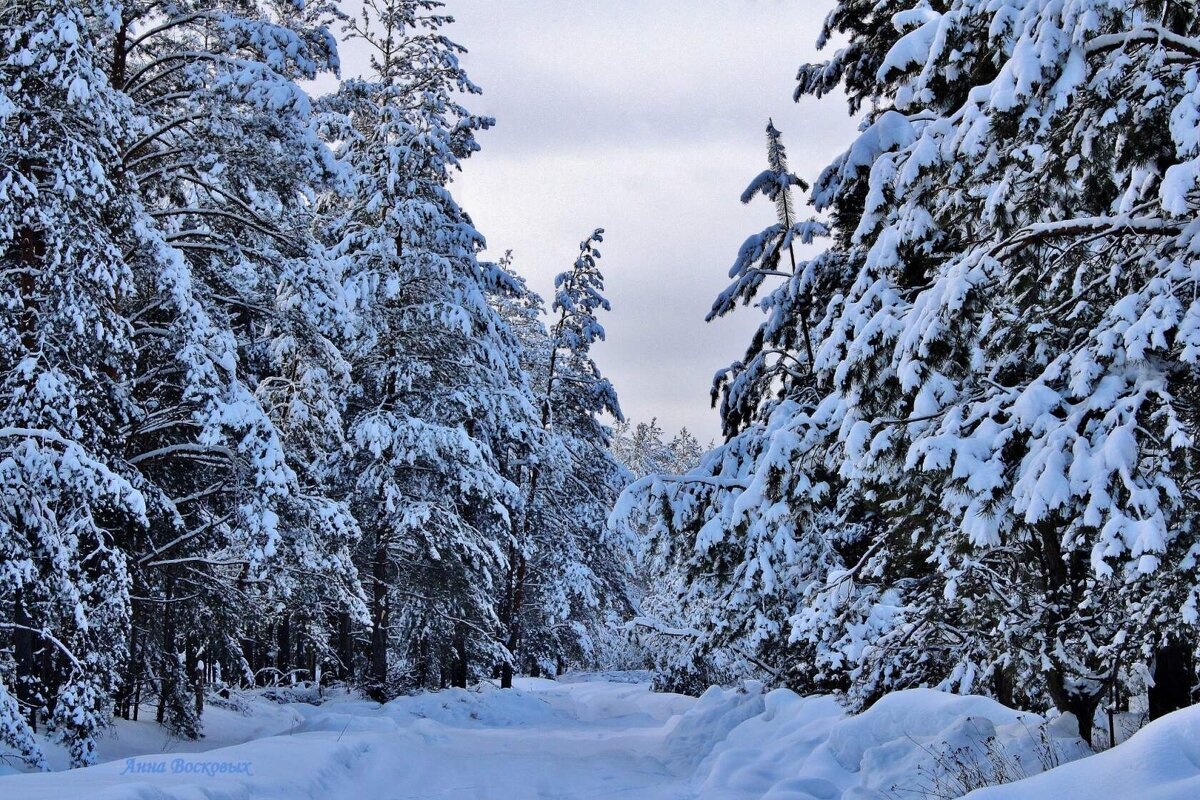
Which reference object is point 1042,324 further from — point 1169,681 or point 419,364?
point 419,364

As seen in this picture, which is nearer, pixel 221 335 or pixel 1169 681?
pixel 1169 681

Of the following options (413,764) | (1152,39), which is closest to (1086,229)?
(1152,39)

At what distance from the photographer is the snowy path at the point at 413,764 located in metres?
6.58

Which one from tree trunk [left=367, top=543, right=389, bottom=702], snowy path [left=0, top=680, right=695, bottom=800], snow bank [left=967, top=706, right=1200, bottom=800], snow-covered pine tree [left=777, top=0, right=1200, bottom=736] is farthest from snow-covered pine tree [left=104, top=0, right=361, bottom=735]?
snow bank [left=967, top=706, right=1200, bottom=800]

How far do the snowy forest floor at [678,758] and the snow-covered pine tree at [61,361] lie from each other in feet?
4.51

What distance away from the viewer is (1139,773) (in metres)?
3.90

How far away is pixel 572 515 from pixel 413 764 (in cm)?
1603

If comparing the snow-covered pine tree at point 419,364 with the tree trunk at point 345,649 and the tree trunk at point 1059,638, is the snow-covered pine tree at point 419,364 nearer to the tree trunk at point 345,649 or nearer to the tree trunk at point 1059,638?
the tree trunk at point 345,649

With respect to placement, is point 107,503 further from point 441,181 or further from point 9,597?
point 441,181

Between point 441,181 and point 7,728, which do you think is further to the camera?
point 441,181

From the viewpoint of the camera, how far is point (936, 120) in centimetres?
629

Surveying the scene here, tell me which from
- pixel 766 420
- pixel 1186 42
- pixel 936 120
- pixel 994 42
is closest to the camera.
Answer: pixel 1186 42

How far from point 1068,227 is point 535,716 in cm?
1624

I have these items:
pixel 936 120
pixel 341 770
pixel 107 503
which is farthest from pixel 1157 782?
pixel 107 503
